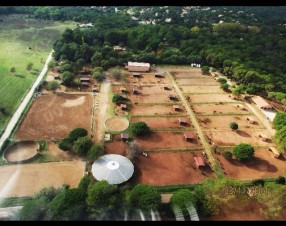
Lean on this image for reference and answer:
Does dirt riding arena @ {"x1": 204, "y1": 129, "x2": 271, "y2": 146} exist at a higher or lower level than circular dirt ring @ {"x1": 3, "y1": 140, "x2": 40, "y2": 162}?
lower

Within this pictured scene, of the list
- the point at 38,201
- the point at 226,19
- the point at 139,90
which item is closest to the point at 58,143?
the point at 38,201

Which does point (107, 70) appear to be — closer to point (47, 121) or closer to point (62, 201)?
point (47, 121)

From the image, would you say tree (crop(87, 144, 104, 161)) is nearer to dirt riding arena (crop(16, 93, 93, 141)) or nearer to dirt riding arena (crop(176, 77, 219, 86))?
dirt riding arena (crop(16, 93, 93, 141))

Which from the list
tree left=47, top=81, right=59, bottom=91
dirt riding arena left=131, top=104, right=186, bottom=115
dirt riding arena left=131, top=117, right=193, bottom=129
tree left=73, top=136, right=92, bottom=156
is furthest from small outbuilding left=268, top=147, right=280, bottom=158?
tree left=47, top=81, right=59, bottom=91

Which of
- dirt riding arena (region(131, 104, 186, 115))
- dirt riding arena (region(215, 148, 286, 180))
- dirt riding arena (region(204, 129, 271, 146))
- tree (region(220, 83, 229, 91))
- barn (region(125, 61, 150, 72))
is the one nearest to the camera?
dirt riding arena (region(215, 148, 286, 180))

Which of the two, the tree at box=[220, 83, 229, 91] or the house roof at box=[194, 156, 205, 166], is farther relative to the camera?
the tree at box=[220, 83, 229, 91]

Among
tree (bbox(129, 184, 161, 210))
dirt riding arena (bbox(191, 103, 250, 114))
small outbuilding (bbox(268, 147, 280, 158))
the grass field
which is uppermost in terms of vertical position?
tree (bbox(129, 184, 161, 210))

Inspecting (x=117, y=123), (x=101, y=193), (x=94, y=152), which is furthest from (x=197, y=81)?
(x=101, y=193)
